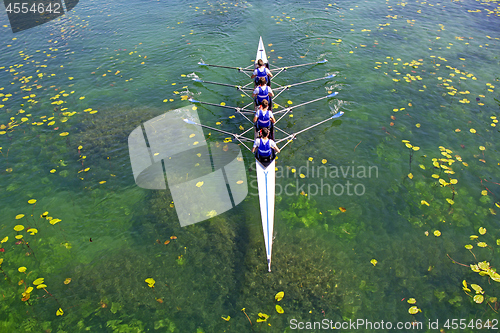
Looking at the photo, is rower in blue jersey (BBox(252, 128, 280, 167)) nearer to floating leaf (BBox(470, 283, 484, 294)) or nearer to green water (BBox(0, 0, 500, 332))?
green water (BBox(0, 0, 500, 332))

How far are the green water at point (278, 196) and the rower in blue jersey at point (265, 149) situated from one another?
956mm

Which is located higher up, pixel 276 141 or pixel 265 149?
pixel 265 149

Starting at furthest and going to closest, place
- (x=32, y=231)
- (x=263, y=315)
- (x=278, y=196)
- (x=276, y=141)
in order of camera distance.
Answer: (x=276, y=141) < (x=278, y=196) < (x=32, y=231) < (x=263, y=315)

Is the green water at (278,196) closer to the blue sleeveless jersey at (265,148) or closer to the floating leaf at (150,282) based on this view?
the floating leaf at (150,282)

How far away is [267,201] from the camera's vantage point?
700 centimetres

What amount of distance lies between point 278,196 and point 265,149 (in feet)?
5.14

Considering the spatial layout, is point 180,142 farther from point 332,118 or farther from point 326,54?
point 326,54

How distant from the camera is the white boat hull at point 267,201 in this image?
628cm

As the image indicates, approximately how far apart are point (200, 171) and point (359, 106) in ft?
24.7

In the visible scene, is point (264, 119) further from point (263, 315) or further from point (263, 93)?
point (263, 315)

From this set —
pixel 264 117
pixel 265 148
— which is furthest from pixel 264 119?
pixel 265 148

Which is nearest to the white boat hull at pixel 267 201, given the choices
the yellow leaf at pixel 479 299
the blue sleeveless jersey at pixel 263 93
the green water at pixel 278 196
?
the green water at pixel 278 196

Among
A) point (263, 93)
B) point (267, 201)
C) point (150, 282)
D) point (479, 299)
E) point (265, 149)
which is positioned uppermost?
point (263, 93)

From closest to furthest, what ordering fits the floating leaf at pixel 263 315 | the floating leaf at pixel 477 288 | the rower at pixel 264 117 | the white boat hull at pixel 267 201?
the floating leaf at pixel 263 315
the floating leaf at pixel 477 288
the white boat hull at pixel 267 201
the rower at pixel 264 117
